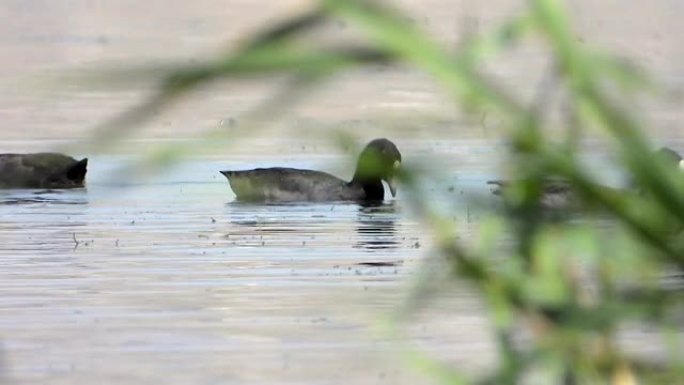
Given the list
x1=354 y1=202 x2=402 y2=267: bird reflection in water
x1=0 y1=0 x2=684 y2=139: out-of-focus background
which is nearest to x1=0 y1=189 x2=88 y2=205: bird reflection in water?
x1=0 y1=0 x2=684 y2=139: out-of-focus background

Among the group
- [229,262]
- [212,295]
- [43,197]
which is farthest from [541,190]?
[43,197]

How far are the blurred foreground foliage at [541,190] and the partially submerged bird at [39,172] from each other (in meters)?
11.9

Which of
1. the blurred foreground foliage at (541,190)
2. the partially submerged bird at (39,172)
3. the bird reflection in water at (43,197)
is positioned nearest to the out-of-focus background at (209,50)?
the blurred foreground foliage at (541,190)

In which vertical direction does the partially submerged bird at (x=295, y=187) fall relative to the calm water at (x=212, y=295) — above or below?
above

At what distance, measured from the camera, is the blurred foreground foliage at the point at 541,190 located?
239 cm

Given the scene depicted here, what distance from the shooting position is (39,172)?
14836 millimetres

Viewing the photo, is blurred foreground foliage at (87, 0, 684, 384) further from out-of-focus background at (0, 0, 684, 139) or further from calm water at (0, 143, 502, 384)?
calm water at (0, 143, 502, 384)

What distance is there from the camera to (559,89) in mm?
2623

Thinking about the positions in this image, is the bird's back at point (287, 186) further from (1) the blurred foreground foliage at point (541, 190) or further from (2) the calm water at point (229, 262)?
(1) the blurred foreground foliage at point (541, 190)

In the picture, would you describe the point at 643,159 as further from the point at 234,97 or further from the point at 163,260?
the point at 234,97

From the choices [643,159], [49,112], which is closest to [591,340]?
[643,159]

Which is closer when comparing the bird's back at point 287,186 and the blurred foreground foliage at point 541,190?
the blurred foreground foliage at point 541,190

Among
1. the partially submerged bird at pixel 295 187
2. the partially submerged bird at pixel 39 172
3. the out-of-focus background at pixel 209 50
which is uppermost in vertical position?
the out-of-focus background at pixel 209 50

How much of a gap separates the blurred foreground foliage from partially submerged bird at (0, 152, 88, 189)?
11949mm
